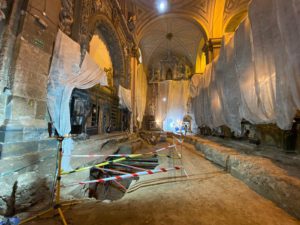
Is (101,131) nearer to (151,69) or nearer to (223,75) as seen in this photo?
(223,75)

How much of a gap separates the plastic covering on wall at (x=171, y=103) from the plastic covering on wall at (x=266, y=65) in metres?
9.58

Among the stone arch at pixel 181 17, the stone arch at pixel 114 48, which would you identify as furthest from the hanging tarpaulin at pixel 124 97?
the stone arch at pixel 181 17

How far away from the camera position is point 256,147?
3639 mm

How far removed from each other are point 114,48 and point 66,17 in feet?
14.3

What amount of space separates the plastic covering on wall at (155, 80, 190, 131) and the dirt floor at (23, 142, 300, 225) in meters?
11.4

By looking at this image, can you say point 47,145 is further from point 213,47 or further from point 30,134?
point 213,47

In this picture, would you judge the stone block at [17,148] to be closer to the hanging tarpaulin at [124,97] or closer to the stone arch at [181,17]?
the hanging tarpaulin at [124,97]

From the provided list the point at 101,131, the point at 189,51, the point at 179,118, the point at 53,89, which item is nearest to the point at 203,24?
the point at 189,51

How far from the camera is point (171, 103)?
549 inches

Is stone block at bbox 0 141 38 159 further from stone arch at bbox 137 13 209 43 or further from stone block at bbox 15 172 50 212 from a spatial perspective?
stone arch at bbox 137 13 209 43

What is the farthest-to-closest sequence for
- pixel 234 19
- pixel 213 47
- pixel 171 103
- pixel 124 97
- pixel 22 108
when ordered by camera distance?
pixel 171 103 < pixel 234 19 < pixel 213 47 < pixel 124 97 < pixel 22 108

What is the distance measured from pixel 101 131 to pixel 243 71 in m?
5.36

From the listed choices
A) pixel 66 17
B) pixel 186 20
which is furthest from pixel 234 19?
pixel 66 17

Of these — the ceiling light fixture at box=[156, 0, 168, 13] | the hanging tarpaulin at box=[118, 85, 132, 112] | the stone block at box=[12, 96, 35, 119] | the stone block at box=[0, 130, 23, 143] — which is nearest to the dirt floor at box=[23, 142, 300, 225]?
the stone block at box=[0, 130, 23, 143]
